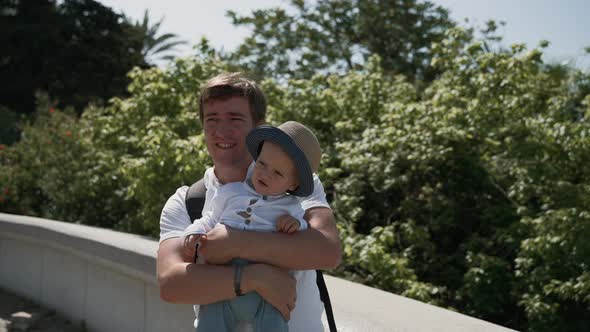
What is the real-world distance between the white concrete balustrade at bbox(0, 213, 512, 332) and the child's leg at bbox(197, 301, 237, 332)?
56cm

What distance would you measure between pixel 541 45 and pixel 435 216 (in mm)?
2028

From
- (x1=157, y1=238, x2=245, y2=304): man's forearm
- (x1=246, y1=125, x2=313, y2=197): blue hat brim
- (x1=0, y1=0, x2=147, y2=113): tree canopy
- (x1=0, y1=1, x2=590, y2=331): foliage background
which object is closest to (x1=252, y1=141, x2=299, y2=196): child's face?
(x1=246, y1=125, x2=313, y2=197): blue hat brim

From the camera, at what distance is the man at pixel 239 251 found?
1.63 metres

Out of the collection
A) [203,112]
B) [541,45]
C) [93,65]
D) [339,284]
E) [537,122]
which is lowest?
[339,284]

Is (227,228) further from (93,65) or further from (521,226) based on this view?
(93,65)

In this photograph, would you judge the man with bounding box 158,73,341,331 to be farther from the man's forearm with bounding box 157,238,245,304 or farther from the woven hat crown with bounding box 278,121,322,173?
the woven hat crown with bounding box 278,121,322,173

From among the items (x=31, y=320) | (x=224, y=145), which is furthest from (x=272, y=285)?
(x=31, y=320)

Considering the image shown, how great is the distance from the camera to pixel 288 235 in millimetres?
1644

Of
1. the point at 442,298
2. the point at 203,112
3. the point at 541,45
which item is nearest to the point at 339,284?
the point at 203,112

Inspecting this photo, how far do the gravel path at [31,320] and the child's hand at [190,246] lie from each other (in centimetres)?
308

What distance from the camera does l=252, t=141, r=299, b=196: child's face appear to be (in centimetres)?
165

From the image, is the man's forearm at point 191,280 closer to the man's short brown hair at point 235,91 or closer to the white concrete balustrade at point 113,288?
the man's short brown hair at point 235,91

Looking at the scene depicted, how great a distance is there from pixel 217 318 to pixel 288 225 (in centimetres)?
34

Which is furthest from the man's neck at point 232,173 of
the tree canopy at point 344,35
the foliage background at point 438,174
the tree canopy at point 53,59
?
the tree canopy at point 53,59
